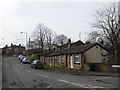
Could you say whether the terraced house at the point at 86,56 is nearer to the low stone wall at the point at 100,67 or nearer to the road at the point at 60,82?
the low stone wall at the point at 100,67

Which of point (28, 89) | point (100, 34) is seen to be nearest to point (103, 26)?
point (100, 34)

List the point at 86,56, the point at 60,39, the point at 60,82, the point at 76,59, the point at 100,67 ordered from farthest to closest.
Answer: the point at 60,39 → the point at 76,59 → the point at 86,56 → the point at 100,67 → the point at 60,82

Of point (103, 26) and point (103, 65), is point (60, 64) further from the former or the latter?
point (103, 65)

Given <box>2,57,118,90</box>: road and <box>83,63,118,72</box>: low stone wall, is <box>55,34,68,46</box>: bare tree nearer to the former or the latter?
<box>83,63,118,72</box>: low stone wall

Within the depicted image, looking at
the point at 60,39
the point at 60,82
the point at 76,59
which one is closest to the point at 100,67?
the point at 76,59

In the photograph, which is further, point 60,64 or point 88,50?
point 60,64

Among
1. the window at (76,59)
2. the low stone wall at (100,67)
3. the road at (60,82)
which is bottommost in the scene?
the road at (60,82)

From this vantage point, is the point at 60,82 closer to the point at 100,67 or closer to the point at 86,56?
the point at 100,67

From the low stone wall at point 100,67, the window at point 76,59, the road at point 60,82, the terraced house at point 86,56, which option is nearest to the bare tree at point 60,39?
the terraced house at point 86,56

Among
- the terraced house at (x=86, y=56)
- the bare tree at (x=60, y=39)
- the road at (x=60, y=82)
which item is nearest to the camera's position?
the road at (x=60, y=82)

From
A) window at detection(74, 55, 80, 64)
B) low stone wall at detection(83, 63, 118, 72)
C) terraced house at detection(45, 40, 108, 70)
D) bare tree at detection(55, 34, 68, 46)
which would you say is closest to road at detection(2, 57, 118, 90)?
low stone wall at detection(83, 63, 118, 72)

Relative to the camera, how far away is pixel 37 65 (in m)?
45.7

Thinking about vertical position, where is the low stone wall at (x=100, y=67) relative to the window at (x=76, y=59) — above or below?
below

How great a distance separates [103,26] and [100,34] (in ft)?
5.51
